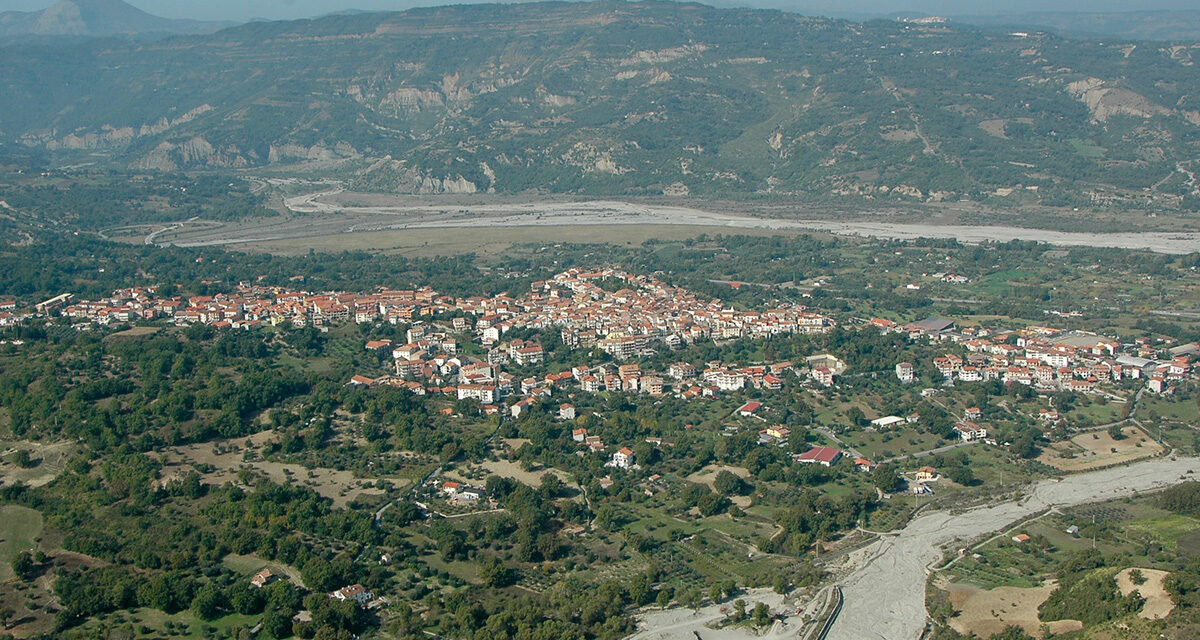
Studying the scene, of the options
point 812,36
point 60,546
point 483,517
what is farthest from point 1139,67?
point 60,546

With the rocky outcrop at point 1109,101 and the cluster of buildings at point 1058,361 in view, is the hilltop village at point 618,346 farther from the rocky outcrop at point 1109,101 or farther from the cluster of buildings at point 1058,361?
the rocky outcrop at point 1109,101

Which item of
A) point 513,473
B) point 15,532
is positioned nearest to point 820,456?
point 513,473

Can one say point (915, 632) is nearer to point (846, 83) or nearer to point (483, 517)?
point (483, 517)

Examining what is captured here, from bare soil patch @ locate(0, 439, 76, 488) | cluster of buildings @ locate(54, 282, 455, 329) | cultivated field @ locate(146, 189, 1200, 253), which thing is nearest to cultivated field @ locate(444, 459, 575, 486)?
bare soil patch @ locate(0, 439, 76, 488)

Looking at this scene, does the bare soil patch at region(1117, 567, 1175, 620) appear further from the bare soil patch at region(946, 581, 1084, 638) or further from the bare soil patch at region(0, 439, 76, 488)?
the bare soil patch at region(0, 439, 76, 488)

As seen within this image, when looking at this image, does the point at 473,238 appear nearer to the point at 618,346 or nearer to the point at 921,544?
the point at 618,346

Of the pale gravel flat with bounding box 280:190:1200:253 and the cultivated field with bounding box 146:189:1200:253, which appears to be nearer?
the pale gravel flat with bounding box 280:190:1200:253
